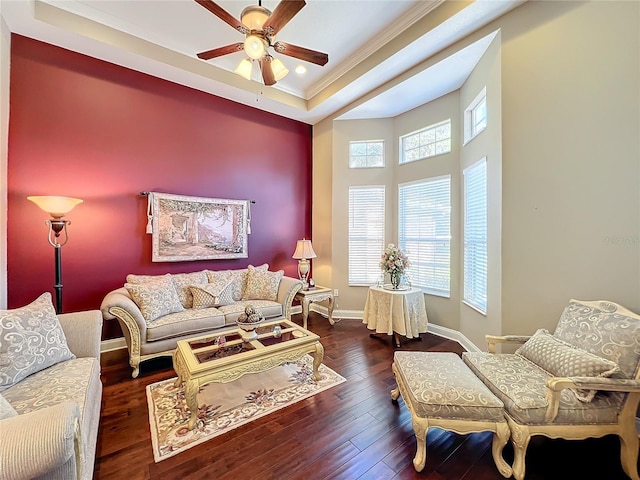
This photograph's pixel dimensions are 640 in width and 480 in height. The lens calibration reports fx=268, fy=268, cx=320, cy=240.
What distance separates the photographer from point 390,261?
3.79m

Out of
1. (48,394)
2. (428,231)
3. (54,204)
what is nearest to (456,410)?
(48,394)

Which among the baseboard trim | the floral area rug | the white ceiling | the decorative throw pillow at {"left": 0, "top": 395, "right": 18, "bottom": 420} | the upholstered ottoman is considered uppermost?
the white ceiling

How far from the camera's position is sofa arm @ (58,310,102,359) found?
6.86 ft

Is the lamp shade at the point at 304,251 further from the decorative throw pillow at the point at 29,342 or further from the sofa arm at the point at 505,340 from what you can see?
the decorative throw pillow at the point at 29,342

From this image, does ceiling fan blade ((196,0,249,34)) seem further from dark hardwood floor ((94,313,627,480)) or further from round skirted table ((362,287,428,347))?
round skirted table ((362,287,428,347))

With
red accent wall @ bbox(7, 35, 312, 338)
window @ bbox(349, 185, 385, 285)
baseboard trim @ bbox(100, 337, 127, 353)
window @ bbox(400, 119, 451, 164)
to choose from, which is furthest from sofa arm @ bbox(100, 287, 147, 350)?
window @ bbox(400, 119, 451, 164)

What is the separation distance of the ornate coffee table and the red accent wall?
5.87 feet

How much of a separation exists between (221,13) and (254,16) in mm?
282

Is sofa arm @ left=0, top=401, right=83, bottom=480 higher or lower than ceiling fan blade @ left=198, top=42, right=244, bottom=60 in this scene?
lower

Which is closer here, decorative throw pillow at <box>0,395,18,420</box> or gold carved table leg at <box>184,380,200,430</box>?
decorative throw pillow at <box>0,395,18,420</box>

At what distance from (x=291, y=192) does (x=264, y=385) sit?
11.1 ft

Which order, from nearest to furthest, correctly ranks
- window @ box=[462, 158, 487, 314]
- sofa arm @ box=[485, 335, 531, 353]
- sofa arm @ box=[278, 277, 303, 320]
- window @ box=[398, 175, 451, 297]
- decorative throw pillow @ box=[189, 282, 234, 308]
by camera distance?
sofa arm @ box=[485, 335, 531, 353]
window @ box=[462, 158, 487, 314]
decorative throw pillow @ box=[189, 282, 234, 308]
sofa arm @ box=[278, 277, 303, 320]
window @ box=[398, 175, 451, 297]

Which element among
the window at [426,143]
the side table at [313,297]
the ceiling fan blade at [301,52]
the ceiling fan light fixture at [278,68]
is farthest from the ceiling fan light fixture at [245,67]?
the side table at [313,297]

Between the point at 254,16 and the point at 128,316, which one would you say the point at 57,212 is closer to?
the point at 128,316
